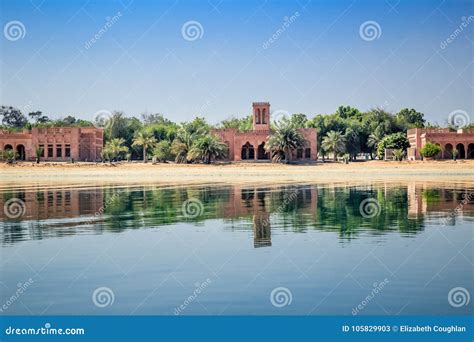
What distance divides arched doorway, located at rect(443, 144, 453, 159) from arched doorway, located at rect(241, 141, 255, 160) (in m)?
17.7

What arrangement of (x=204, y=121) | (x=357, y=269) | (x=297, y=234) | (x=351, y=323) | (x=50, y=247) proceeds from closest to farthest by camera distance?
1. (x=351, y=323)
2. (x=357, y=269)
3. (x=50, y=247)
4. (x=297, y=234)
5. (x=204, y=121)

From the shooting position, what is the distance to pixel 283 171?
54844mm

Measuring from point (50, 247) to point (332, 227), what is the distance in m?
7.74

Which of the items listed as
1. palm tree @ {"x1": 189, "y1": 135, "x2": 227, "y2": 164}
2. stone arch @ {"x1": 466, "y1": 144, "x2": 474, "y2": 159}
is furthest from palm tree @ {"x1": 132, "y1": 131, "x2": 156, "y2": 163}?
stone arch @ {"x1": 466, "y1": 144, "x2": 474, "y2": 159}

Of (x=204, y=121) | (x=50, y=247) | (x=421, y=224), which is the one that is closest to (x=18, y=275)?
(x=50, y=247)

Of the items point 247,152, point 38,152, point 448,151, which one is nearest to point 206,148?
point 247,152

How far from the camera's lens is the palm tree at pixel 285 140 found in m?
61.8

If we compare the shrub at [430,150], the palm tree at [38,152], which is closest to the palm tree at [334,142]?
the shrub at [430,150]

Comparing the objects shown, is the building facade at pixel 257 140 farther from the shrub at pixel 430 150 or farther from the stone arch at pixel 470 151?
the stone arch at pixel 470 151

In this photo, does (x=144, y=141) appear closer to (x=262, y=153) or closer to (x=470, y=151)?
(x=262, y=153)

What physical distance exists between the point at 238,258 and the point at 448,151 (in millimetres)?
53946

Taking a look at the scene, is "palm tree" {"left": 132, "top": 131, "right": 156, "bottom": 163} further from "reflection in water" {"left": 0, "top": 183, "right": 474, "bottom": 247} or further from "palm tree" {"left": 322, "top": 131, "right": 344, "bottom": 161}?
"reflection in water" {"left": 0, "top": 183, "right": 474, "bottom": 247}

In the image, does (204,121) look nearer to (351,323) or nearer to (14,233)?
(14,233)

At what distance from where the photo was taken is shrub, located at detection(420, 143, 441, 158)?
6156 centimetres
